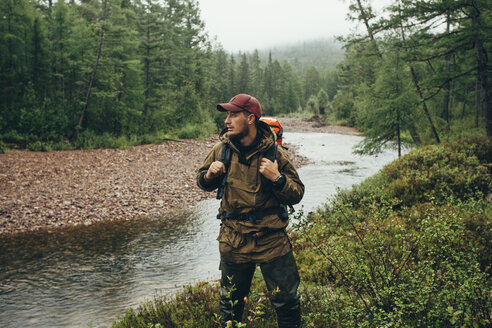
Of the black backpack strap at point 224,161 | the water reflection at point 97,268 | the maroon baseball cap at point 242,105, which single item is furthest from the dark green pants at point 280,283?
the water reflection at point 97,268

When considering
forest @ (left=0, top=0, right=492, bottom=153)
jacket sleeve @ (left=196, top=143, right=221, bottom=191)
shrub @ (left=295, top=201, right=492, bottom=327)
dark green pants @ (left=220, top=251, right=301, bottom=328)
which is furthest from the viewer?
forest @ (left=0, top=0, right=492, bottom=153)

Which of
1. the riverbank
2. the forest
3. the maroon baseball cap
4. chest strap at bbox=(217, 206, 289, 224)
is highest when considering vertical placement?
the forest

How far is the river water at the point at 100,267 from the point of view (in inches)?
208

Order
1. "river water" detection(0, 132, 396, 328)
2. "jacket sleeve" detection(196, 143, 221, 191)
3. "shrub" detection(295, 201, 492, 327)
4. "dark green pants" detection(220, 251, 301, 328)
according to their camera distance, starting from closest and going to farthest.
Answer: "shrub" detection(295, 201, 492, 327)
"dark green pants" detection(220, 251, 301, 328)
"jacket sleeve" detection(196, 143, 221, 191)
"river water" detection(0, 132, 396, 328)

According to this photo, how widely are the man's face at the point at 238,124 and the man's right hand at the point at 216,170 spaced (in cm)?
31

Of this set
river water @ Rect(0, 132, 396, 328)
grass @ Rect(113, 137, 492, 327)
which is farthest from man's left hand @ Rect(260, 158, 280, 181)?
river water @ Rect(0, 132, 396, 328)

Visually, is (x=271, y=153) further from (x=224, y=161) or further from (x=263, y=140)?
(x=224, y=161)

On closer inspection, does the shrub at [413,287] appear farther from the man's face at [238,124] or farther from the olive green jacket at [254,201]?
the man's face at [238,124]

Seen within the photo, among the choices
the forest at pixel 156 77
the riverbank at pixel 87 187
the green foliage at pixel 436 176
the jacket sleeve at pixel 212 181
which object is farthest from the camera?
the forest at pixel 156 77

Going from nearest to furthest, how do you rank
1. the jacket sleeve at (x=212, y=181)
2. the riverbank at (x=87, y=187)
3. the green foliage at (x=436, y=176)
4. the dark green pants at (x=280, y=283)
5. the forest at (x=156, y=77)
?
the dark green pants at (x=280, y=283) → the jacket sleeve at (x=212, y=181) → the green foliage at (x=436, y=176) → the riverbank at (x=87, y=187) → the forest at (x=156, y=77)

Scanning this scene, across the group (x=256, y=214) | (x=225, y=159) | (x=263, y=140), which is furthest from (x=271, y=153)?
(x=256, y=214)

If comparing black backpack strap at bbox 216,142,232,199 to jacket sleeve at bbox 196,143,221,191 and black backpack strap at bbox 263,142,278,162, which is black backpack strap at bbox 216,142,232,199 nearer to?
jacket sleeve at bbox 196,143,221,191

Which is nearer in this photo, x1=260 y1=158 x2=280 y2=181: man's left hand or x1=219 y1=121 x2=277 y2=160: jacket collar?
x1=260 y1=158 x2=280 y2=181: man's left hand

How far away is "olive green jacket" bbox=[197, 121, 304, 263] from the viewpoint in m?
2.84
